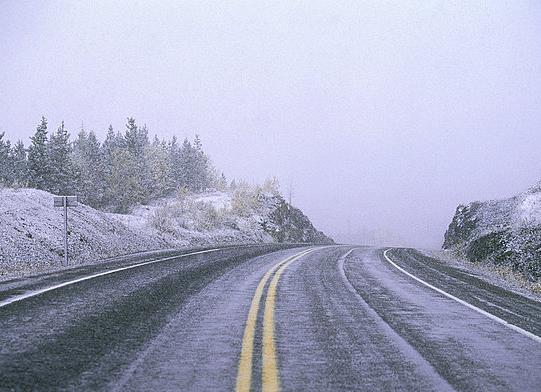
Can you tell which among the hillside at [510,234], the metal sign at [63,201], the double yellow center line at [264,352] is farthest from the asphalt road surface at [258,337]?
the hillside at [510,234]

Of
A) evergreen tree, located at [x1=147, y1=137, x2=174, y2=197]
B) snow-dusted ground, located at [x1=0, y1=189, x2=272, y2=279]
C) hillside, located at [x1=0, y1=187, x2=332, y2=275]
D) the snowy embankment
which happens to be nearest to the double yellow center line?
snow-dusted ground, located at [x1=0, y1=189, x2=272, y2=279]

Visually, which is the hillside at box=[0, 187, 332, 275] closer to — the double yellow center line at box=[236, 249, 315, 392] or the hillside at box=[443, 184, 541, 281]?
the double yellow center line at box=[236, 249, 315, 392]

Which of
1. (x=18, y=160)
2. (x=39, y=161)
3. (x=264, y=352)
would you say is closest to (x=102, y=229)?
(x=264, y=352)

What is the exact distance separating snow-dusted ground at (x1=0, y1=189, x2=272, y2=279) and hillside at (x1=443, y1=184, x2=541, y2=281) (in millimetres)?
15730

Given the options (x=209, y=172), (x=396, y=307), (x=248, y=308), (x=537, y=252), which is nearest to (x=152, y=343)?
(x=248, y=308)

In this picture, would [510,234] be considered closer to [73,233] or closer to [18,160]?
[73,233]

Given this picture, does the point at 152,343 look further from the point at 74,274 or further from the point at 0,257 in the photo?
the point at 0,257

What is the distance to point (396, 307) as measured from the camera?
741cm

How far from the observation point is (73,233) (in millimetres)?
17969

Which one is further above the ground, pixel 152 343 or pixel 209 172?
pixel 209 172

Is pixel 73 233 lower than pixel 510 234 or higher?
higher

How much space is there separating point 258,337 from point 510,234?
17.3 m

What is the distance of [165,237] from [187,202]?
10.4 meters

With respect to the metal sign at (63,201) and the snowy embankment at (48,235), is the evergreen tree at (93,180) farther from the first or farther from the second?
the metal sign at (63,201)
